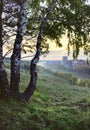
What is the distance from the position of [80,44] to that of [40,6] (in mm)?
2765

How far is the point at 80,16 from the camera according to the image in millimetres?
16609

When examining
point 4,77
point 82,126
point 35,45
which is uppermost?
point 35,45

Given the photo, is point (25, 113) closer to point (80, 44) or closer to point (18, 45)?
point (18, 45)

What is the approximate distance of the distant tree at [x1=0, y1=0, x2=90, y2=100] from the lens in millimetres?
14383

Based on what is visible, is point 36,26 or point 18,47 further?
point 36,26

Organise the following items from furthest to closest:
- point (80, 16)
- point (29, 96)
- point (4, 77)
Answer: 1. point (80, 16)
2. point (29, 96)
3. point (4, 77)

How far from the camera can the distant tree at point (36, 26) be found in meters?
14.4

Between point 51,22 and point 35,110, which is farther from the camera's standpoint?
point 51,22

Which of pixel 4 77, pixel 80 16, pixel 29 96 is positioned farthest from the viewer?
pixel 80 16

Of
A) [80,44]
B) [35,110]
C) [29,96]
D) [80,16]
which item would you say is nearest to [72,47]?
[80,44]

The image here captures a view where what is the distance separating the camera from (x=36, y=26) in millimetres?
16828

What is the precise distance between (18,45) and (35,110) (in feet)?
9.53

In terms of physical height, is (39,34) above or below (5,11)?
below

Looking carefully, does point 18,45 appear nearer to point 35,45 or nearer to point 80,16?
point 35,45
